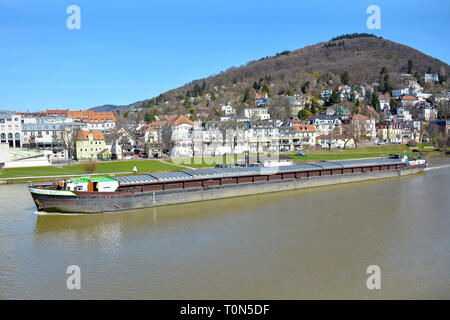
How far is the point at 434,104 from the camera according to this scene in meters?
120

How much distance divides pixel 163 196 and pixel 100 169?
20.9m

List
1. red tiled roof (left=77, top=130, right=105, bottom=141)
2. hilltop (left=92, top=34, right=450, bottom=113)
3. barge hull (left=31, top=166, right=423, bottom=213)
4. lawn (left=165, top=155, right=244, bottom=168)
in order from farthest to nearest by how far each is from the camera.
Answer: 1. hilltop (left=92, top=34, right=450, bottom=113)
2. red tiled roof (left=77, top=130, right=105, bottom=141)
3. lawn (left=165, top=155, right=244, bottom=168)
4. barge hull (left=31, top=166, right=423, bottom=213)

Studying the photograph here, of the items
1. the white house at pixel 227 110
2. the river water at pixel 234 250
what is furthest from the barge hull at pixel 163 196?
the white house at pixel 227 110

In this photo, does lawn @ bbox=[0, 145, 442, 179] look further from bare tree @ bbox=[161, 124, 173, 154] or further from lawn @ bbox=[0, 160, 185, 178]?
bare tree @ bbox=[161, 124, 173, 154]

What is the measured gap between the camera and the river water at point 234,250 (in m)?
13.8

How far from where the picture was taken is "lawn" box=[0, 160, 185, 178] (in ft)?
137

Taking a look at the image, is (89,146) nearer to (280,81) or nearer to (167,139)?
(167,139)

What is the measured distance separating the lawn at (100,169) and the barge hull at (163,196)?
1634cm

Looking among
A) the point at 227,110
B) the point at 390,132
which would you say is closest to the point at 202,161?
the point at 390,132

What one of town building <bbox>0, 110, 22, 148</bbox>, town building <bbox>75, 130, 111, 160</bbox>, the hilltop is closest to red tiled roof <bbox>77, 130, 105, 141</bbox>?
town building <bbox>75, 130, 111, 160</bbox>

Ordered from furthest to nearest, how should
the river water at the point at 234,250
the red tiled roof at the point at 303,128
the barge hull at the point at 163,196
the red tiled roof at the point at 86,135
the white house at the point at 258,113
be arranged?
the white house at the point at 258,113, the red tiled roof at the point at 303,128, the red tiled roof at the point at 86,135, the barge hull at the point at 163,196, the river water at the point at 234,250

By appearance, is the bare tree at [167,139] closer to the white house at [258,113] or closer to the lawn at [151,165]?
the lawn at [151,165]

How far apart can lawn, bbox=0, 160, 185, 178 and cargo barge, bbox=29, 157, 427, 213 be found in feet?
48.2

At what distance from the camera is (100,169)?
45.2m
